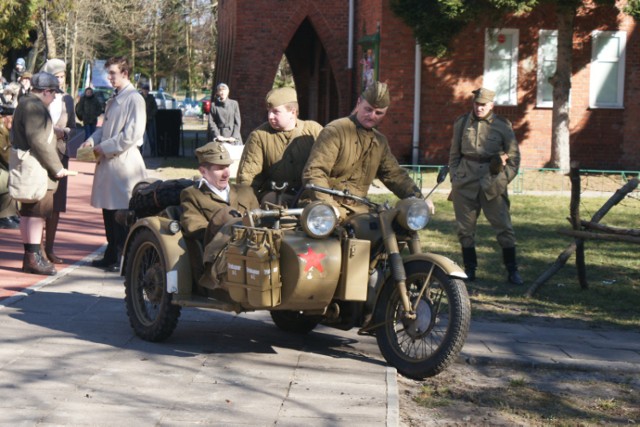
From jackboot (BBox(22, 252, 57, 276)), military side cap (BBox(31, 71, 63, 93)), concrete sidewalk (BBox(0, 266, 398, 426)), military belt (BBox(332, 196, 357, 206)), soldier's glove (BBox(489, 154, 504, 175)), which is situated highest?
military side cap (BBox(31, 71, 63, 93))

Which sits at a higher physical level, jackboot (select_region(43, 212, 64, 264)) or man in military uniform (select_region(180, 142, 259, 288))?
man in military uniform (select_region(180, 142, 259, 288))

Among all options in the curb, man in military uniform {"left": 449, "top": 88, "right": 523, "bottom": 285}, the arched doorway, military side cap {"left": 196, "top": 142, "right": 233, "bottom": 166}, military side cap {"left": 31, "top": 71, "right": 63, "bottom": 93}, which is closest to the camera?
military side cap {"left": 196, "top": 142, "right": 233, "bottom": 166}

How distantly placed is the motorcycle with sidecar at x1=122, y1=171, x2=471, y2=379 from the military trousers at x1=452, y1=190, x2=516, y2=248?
398 cm

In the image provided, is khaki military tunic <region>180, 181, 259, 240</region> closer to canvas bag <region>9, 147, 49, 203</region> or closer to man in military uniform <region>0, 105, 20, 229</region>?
canvas bag <region>9, 147, 49, 203</region>

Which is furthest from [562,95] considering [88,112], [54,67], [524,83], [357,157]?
[357,157]

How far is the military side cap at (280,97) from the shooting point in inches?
323

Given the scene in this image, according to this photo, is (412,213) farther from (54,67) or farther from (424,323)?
(54,67)

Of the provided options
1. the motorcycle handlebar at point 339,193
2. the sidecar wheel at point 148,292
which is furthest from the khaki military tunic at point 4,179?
the motorcycle handlebar at point 339,193

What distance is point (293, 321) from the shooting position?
8273 millimetres

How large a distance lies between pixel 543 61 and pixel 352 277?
2015 centimetres

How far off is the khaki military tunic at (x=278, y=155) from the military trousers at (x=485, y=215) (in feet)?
10.7

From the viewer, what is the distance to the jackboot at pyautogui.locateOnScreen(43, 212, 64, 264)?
11109mm

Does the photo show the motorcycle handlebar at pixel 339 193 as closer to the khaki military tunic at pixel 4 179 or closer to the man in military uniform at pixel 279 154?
the man in military uniform at pixel 279 154

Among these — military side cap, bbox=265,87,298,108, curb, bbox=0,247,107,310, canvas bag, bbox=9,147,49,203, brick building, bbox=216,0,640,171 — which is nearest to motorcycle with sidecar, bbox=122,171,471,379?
military side cap, bbox=265,87,298,108
